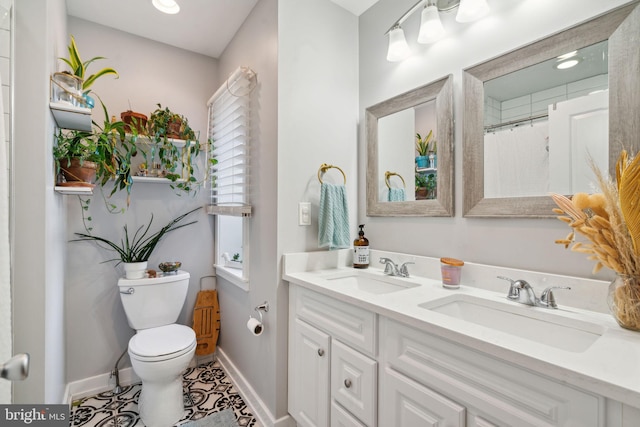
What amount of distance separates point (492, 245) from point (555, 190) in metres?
0.32

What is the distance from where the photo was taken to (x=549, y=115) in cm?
114

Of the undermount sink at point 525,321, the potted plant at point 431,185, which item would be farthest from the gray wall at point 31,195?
the potted plant at point 431,185

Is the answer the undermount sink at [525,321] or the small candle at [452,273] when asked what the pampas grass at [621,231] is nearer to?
the undermount sink at [525,321]

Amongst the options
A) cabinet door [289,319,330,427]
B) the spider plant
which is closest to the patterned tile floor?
cabinet door [289,319,330,427]

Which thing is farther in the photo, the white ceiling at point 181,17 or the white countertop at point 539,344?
the white ceiling at point 181,17

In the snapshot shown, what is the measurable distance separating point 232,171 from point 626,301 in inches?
79.6

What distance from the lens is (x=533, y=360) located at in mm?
669

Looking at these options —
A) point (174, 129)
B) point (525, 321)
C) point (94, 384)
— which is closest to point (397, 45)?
point (525, 321)

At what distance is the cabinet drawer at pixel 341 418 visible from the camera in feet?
3.83

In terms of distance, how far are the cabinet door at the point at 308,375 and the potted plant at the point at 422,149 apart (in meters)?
1.00

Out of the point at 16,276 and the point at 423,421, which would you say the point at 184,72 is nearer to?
the point at 16,276

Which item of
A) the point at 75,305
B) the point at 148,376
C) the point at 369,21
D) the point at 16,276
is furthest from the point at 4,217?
the point at 369,21

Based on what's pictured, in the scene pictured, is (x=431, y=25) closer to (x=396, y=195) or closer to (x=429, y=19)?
(x=429, y=19)

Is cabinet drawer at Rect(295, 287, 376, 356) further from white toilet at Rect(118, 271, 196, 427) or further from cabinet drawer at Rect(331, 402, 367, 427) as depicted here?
white toilet at Rect(118, 271, 196, 427)
